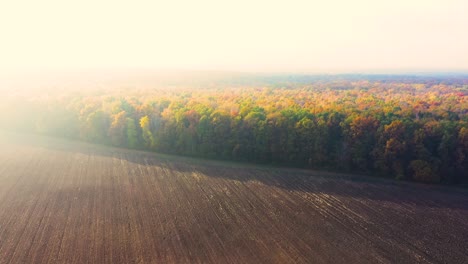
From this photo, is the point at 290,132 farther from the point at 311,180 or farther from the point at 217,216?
the point at 217,216

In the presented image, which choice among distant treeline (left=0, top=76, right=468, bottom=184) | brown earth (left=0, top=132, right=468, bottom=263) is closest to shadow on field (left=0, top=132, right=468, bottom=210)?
brown earth (left=0, top=132, right=468, bottom=263)

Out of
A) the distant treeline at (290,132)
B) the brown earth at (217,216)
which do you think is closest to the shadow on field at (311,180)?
the brown earth at (217,216)

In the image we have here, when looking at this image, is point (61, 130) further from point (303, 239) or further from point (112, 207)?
point (303, 239)

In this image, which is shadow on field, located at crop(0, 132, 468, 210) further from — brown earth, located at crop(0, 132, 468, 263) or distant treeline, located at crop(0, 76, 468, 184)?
distant treeline, located at crop(0, 76, 468, 184)

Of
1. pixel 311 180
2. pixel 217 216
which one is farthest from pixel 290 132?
pixel 217 216

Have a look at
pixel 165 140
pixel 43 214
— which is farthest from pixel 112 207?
pixel 165 140
